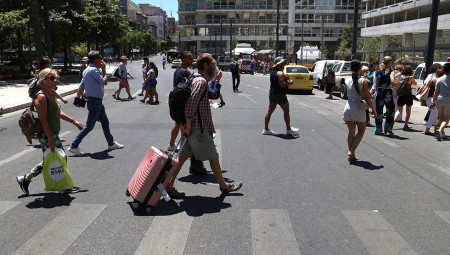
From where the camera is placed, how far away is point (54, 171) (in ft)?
17.4

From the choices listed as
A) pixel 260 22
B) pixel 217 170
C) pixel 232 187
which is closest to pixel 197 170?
pixel 232 187

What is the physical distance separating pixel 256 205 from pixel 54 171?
97.3 inches

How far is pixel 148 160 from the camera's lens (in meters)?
4.93

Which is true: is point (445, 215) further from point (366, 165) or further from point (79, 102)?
point (79, 102)

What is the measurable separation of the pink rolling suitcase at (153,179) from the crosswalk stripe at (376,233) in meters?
2.06

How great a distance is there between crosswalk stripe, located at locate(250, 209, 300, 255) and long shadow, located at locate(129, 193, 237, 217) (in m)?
0.46

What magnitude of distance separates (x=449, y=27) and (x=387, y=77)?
124 ft

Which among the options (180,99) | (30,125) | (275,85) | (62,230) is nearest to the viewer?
(62,230)

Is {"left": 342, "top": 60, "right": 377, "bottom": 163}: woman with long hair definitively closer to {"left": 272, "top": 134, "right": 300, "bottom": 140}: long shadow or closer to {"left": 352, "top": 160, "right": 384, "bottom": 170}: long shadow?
{"left": 352, "top": 160, "right": 384, "bottom": 170}: long shadow

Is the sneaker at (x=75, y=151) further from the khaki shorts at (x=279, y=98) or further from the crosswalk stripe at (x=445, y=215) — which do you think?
the crosswalk stripe at (x=445, y=215)

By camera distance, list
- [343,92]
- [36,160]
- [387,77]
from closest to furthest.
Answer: [36,160]
[387,77]
[343,92]

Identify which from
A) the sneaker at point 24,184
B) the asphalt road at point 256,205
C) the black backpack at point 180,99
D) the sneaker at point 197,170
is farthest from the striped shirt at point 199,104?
the sneaker at point 24,184

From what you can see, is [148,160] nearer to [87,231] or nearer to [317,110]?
[87,231]

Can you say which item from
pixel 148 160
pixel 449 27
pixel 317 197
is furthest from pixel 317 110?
pixel 449 27
